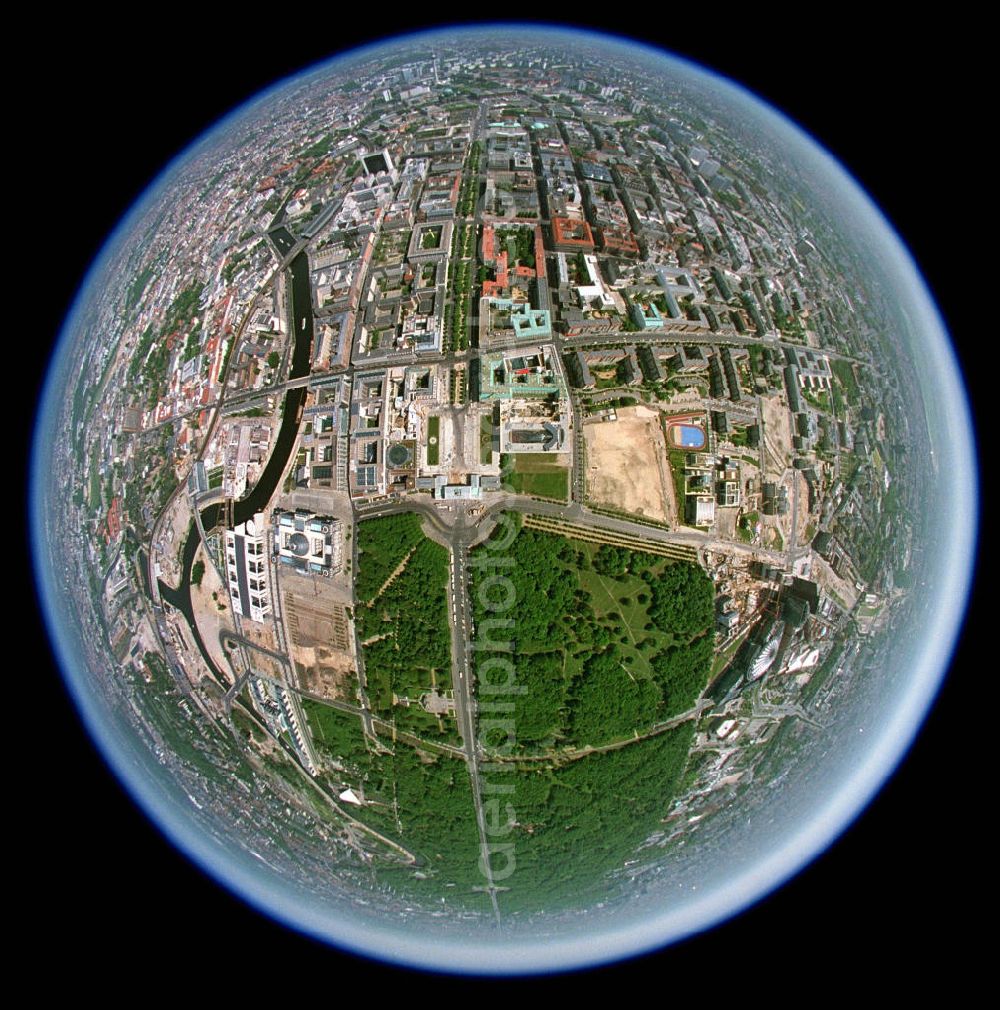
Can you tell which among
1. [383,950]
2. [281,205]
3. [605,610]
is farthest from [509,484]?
[383,950]

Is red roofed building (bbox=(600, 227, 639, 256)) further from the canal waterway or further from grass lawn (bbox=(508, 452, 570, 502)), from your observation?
the canal waterway

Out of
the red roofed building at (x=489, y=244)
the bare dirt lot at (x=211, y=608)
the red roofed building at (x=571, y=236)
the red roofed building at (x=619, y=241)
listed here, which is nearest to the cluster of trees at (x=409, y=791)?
the bare dirt lot at (x=211, y=608)

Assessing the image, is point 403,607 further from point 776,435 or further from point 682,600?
point 776,435

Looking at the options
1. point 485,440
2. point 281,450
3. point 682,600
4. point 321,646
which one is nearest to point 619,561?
point 682,600

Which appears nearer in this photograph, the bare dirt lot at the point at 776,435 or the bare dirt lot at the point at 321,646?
the bare dirt lot at the point at 321,646

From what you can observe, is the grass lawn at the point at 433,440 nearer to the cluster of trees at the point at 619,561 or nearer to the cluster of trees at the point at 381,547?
the cluster of trees at the point at 381,547

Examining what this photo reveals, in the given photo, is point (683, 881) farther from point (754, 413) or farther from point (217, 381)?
point (217, 381)
